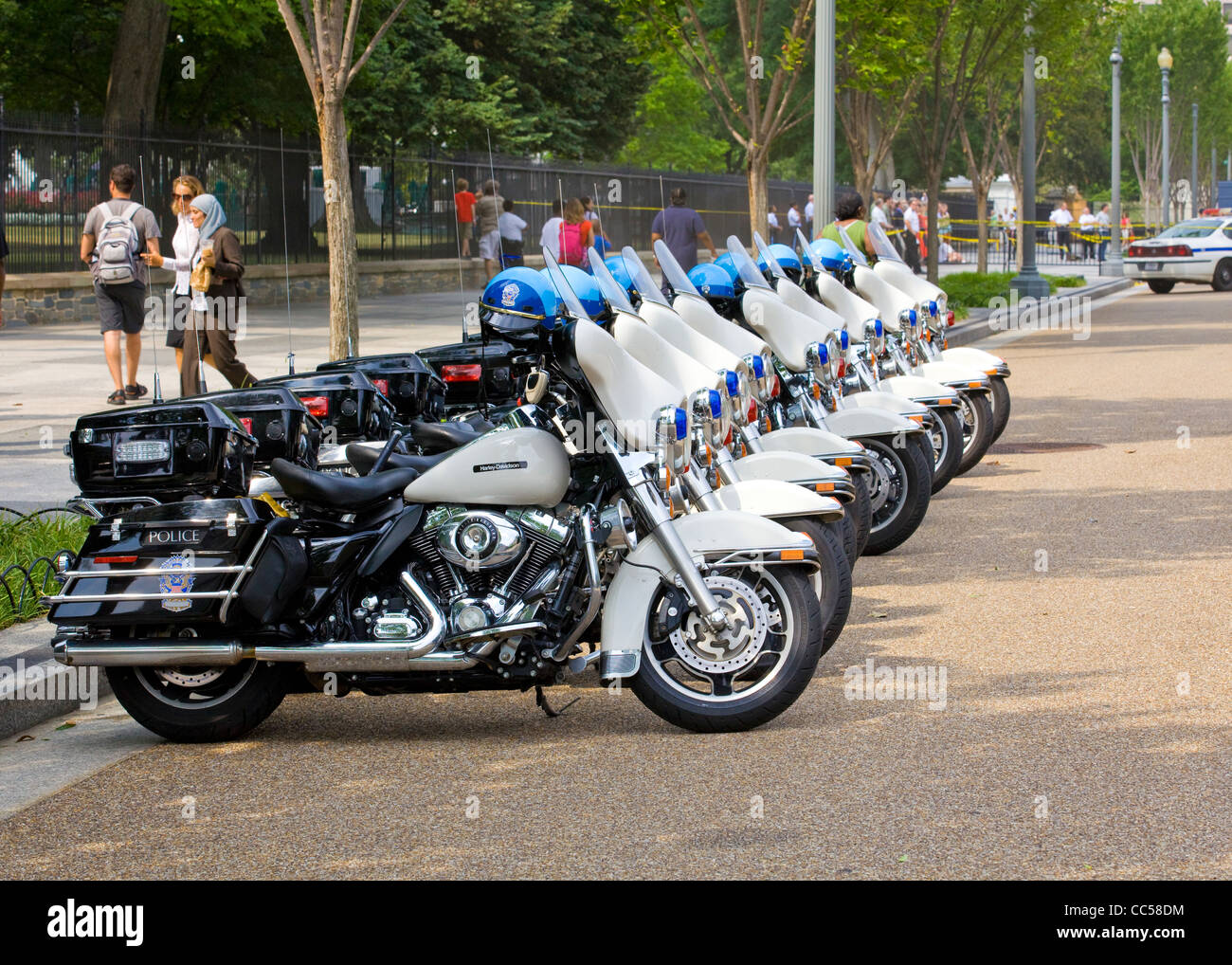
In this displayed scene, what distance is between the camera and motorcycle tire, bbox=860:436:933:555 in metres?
9.03

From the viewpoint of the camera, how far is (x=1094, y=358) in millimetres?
21266

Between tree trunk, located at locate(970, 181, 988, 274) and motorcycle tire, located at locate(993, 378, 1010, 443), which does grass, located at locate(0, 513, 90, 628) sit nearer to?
motorcycle tire, located at locate(993, 378, 1010, 443)

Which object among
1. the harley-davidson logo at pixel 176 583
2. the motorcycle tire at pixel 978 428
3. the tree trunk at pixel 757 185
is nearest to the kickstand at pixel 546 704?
the harley-davidson logo at pixel 176 583

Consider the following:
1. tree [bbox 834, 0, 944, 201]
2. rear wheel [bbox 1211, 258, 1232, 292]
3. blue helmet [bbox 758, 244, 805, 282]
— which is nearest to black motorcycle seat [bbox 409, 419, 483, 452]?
blue helmet [bbox 758, 244, 805, 282]

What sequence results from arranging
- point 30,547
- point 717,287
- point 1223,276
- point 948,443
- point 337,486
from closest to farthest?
point 337,486, point 30,547, point 717,287, point 948,443, point 1223,276

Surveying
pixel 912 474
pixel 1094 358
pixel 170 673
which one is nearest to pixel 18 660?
pixel 170 673

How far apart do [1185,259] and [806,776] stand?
115ft

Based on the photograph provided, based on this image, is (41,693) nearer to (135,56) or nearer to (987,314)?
(987,314)

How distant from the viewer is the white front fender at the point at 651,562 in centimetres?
587

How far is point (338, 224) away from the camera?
42.4 ft

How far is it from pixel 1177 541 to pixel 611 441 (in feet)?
15.2

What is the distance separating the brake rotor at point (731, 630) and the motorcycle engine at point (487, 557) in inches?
20.3

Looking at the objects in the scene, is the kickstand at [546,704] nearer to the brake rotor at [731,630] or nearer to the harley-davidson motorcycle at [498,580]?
the harley-davidson motorcycle at [498,580]

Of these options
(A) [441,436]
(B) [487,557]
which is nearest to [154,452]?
(A) [441,436]
